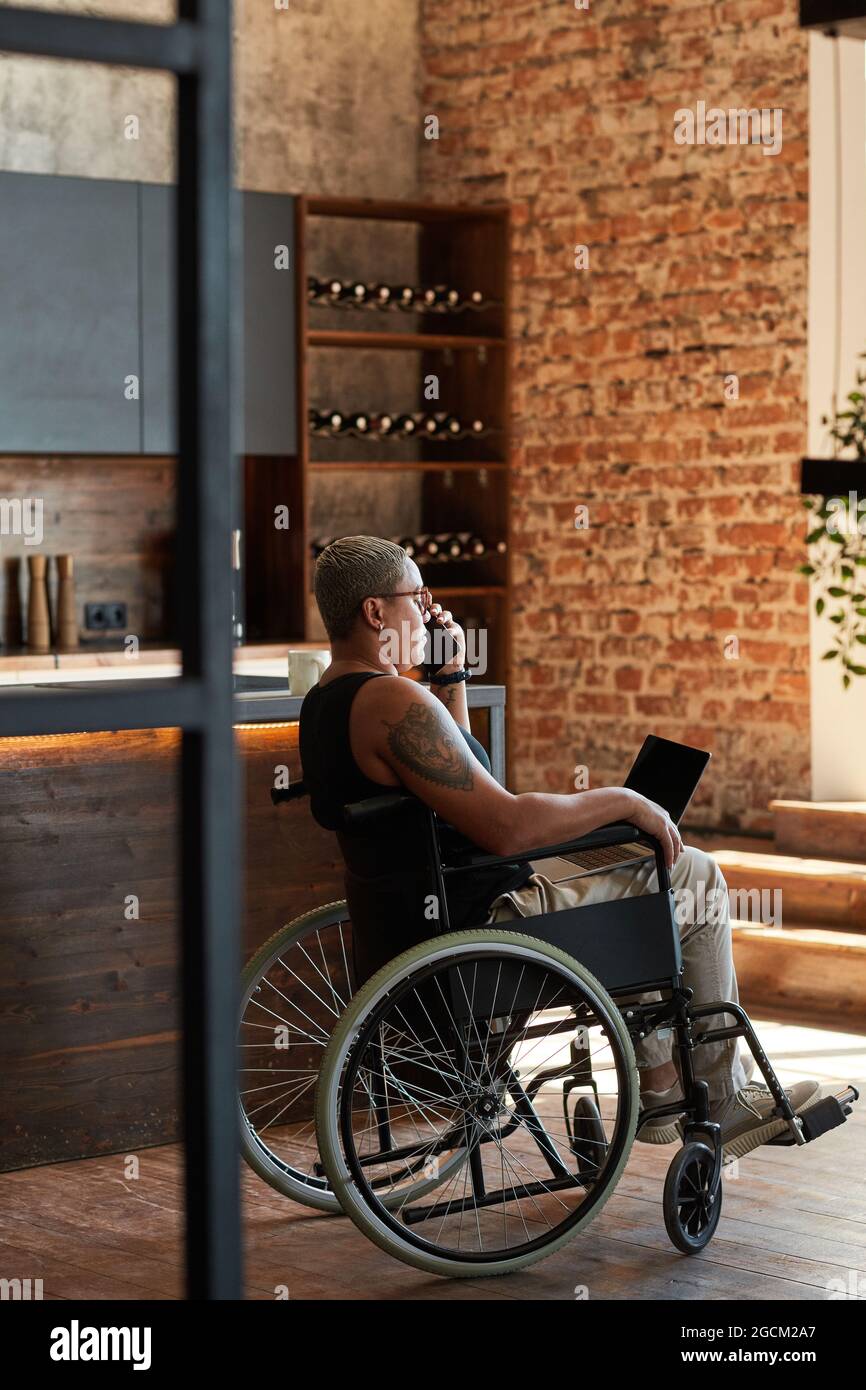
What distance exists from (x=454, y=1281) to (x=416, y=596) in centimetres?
117

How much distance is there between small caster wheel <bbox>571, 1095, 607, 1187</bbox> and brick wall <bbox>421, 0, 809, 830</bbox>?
346 centimetres

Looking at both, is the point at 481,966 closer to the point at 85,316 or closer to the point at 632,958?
the point at 632,958

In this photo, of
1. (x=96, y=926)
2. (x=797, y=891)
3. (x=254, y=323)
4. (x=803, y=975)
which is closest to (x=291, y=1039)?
(x=96, y=926)

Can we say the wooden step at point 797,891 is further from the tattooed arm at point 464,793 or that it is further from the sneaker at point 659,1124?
the tattooed arm at point 464,793

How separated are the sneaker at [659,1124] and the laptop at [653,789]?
41 centimetres

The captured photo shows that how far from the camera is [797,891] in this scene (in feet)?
18.9

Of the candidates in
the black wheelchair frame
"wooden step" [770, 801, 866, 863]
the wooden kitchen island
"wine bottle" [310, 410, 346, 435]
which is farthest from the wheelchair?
"wine bottle" [310, 410, 346, 435]

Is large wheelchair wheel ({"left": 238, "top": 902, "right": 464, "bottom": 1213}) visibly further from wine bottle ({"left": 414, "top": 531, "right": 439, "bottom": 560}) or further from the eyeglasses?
wine bottle ({"left": 414, "top": 531, "right": 439, "bottom": 560})

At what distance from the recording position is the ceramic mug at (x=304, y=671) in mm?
4012

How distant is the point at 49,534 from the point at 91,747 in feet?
11.2

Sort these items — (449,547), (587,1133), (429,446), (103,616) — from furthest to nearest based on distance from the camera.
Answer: (429,446) → (449,547) → (103,616) → (587,1133)

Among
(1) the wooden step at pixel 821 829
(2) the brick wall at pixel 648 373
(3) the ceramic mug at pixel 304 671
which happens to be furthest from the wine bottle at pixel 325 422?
(3) the ceramic mug at pixel 304 671

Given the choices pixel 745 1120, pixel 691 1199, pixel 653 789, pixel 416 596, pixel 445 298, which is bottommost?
pixel 691 1199

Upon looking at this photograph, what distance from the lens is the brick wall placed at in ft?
22.4
